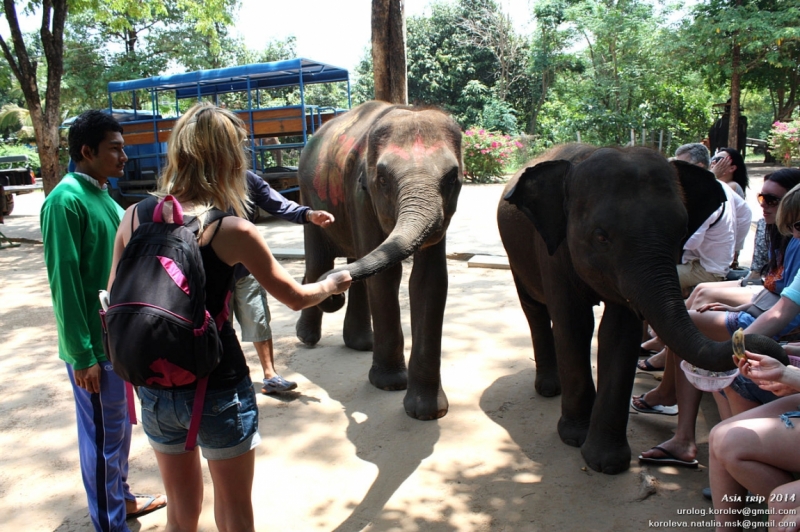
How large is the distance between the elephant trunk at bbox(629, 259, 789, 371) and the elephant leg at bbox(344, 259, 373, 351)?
3.24m

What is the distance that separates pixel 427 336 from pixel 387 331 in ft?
1.36

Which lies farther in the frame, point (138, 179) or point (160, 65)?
point (160, 65)

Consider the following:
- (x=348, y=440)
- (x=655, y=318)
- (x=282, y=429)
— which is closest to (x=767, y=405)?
(x=655, y=318)

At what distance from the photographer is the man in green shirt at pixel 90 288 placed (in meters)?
2.81

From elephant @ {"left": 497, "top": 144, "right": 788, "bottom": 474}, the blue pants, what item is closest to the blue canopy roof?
elephant @ {"left": 497, "top": 144, "right": 788, "bottom": 474}

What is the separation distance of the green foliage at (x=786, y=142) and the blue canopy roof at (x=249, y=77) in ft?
47.2

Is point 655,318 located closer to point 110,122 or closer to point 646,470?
point 646,470

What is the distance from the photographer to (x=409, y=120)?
4.38 metres

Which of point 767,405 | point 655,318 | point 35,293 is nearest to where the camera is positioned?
point 767,405

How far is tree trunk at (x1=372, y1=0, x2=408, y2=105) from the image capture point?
9562 millimetres

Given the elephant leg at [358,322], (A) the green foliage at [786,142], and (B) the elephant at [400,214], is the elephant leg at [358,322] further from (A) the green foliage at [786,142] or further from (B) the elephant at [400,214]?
(A) the green foliage at [786,142]

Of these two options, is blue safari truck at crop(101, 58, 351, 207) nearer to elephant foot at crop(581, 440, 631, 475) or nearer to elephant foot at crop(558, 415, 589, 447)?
elephant foot at crop(558, 415, 589, 447)

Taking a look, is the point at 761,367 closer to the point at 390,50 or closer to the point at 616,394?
the point at 616,394

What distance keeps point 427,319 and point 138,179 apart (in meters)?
15.1
